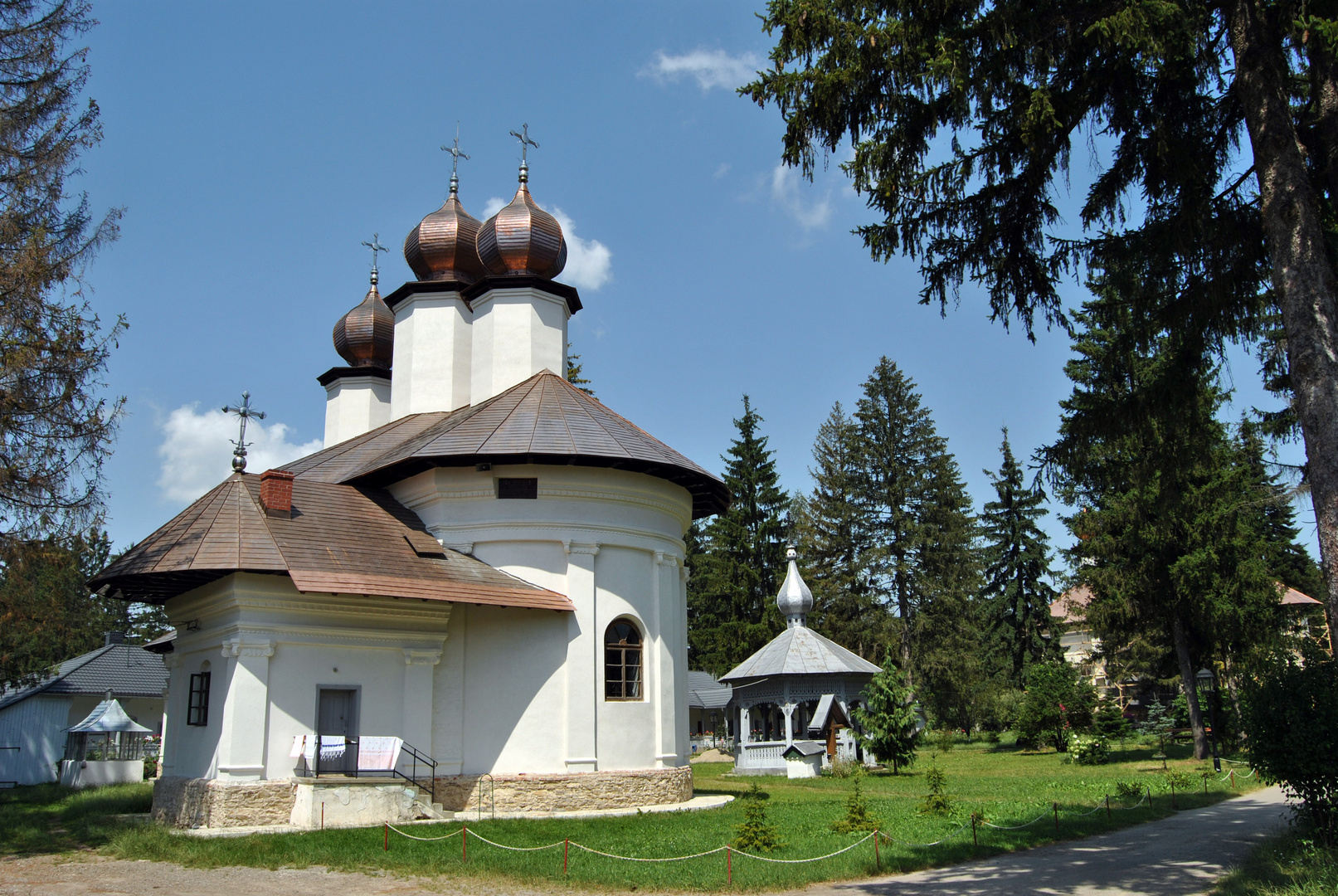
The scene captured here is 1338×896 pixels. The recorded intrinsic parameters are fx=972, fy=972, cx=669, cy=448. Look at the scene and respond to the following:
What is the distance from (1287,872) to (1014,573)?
138ft

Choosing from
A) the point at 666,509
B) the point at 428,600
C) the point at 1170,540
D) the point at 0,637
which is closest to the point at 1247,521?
the point at 1170,540

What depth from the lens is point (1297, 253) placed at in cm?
962

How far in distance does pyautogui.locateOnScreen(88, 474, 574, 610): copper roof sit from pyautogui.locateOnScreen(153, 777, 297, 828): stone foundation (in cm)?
305

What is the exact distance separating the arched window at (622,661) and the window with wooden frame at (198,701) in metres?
6.60

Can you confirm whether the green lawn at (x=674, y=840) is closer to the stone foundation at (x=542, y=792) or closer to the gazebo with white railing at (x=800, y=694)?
the stone foundation at (x=542, y=792)

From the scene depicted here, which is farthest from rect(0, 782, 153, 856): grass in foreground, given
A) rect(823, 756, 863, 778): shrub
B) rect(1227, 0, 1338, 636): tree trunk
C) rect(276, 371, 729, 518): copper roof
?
rect(823, 756, 863, 778): shrub

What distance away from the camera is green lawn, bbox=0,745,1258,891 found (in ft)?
35.4

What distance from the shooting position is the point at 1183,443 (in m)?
12.0

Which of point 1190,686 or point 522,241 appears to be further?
point 1190,686

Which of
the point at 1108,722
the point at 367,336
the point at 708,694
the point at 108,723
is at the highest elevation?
the point at 367,336

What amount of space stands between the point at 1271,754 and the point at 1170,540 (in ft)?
61.1

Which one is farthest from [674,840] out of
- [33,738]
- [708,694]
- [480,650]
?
[708,694]

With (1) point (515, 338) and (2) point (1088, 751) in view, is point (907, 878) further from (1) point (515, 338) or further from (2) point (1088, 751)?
(2) point (1088, 751)

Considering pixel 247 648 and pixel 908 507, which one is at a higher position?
pixel 908 507
